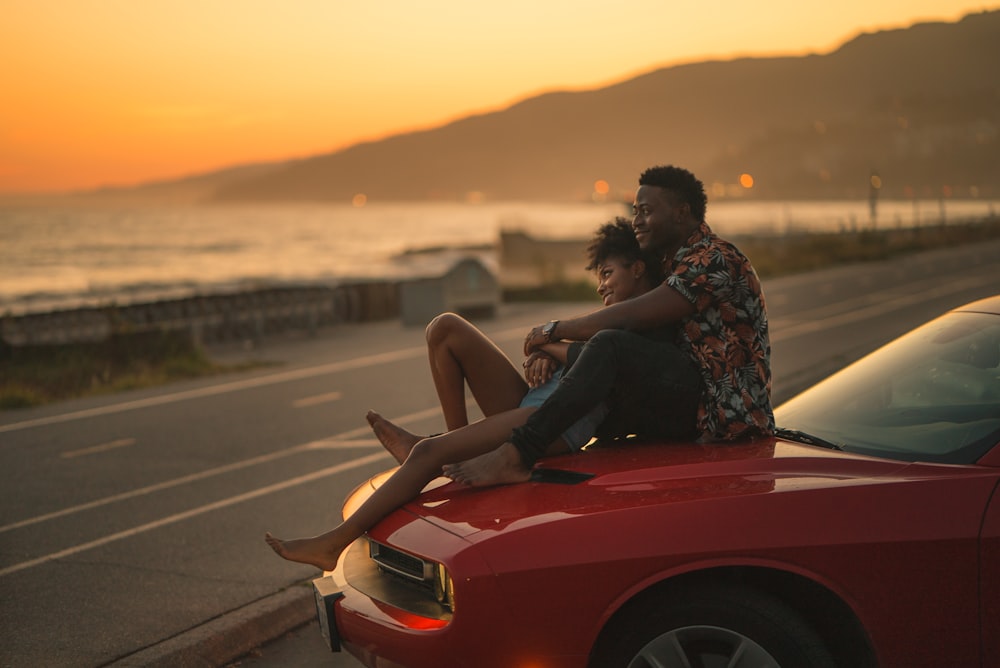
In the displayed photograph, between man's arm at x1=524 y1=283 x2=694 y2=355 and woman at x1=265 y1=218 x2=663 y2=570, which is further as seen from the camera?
woman at x1=265 y1=218 x2=663 y2=570

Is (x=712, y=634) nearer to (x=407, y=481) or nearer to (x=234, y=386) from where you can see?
(x=407, y=481)

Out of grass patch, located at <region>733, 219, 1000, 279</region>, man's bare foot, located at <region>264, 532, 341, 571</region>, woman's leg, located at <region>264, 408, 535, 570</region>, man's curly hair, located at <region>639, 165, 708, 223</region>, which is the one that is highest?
man's curly hair, located at <region>639, 165, 708, 223</region>

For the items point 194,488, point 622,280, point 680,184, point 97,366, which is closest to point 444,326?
point 622,280

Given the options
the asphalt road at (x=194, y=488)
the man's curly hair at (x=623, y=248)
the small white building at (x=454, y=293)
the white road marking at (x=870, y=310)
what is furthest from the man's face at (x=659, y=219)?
the small white building at (x=454, y=293)

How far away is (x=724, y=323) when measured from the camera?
4.38 m

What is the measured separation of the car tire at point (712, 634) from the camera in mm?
3182

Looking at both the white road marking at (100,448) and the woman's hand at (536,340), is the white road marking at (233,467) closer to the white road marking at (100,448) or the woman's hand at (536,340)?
the white road marking at (100,448)

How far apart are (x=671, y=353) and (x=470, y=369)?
0.95 meters

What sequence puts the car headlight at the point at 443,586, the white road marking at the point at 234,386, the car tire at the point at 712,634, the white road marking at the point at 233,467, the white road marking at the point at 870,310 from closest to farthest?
1. the car tire at the point at 712,634
2. the car headlight at the point at 443,586
3. the white road marking at the point at 233,467
4. the white road marking at the point at 234,386
5. the white road marking at the point at 870,310

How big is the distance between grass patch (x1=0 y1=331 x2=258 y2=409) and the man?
11.4 metres

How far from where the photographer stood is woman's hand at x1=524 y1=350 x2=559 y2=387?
4.56 m

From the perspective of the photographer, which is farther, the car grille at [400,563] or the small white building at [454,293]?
the small white building at [454,293]

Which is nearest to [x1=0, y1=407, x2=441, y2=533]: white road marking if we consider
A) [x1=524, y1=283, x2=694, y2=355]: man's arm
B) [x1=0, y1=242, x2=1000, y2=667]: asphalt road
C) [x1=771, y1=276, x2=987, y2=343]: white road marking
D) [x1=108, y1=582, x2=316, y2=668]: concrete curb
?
[x1=0, y1=242, x2=1000, y2=667]: asphalt road

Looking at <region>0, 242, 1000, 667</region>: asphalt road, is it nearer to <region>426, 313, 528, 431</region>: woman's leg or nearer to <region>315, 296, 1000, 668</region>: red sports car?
<region>426, 313, 528, 431</region>: woman's leg
